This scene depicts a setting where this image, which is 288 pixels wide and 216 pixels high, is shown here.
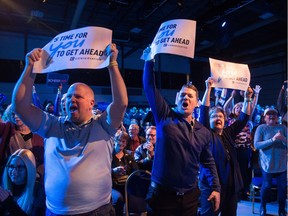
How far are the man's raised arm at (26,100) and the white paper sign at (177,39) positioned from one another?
120cm

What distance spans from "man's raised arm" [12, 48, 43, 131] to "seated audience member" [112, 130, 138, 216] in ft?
6.68

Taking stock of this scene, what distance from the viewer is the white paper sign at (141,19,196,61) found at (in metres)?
2.69

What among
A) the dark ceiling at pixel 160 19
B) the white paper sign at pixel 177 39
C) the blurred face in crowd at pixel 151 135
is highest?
the dark ceiling at pixel 160 19

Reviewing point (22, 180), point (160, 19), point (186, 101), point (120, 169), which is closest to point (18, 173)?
point (22, 180)

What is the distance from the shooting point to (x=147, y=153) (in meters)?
3.97

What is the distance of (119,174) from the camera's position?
12.4 feet

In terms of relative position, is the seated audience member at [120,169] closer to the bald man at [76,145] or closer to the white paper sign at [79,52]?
the bald man at [76,145]

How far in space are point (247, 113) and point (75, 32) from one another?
6.94 feet

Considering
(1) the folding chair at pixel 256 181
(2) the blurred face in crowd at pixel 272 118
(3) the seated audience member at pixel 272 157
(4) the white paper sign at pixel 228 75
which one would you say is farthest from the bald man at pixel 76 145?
(1) the folding chair at pixel 256 181

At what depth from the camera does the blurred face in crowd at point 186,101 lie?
247 centimetres

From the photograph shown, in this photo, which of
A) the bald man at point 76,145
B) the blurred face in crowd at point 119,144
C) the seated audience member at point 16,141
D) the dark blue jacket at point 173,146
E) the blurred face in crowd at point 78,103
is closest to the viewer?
the bald man at point 76,145

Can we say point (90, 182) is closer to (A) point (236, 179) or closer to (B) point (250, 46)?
(A) point (236, 179)

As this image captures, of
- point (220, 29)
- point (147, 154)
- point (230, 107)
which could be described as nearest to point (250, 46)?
point (220, 29)

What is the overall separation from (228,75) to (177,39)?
1176mm
